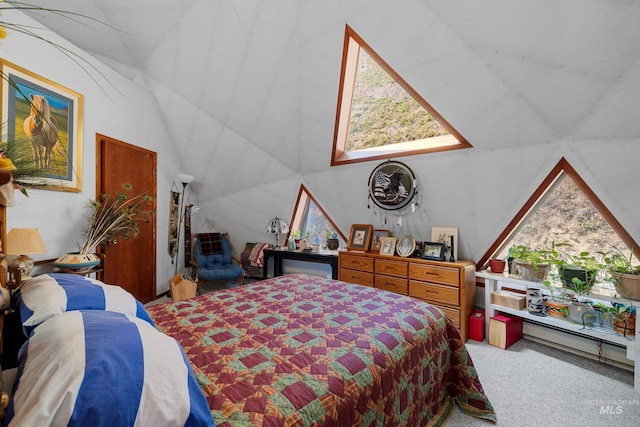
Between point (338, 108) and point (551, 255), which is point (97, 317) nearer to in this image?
point (338, 108)

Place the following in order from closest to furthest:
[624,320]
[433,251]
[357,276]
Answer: [624,320]
[433,251]
[357,276]

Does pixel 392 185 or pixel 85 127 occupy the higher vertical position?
pixel 85 127

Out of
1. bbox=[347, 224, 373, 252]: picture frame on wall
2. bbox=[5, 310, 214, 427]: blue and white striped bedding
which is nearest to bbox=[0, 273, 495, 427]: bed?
bbox=[5, 310, 214, 427]: blue and white striped bedding

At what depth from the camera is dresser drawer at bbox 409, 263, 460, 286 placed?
3178 mm

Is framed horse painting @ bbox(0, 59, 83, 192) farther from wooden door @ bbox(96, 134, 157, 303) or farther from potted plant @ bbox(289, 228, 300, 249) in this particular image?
potted plant @ bbox(289, 228, 300, 249)

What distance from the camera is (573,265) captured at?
9.11 feet

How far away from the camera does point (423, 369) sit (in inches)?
68.1

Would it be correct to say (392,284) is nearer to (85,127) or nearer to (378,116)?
(378,116)

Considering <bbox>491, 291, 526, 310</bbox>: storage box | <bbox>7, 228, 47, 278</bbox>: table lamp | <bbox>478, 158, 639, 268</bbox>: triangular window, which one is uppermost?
<bbox>478, 158, 639, 268</bbox>: triangular window

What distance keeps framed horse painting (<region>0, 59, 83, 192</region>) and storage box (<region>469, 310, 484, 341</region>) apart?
168 inches

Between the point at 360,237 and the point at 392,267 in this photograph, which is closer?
the point at 392,267

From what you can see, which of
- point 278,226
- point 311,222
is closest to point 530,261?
point 311,222

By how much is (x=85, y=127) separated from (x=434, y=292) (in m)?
4.46

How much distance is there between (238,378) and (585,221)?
3.44 m
